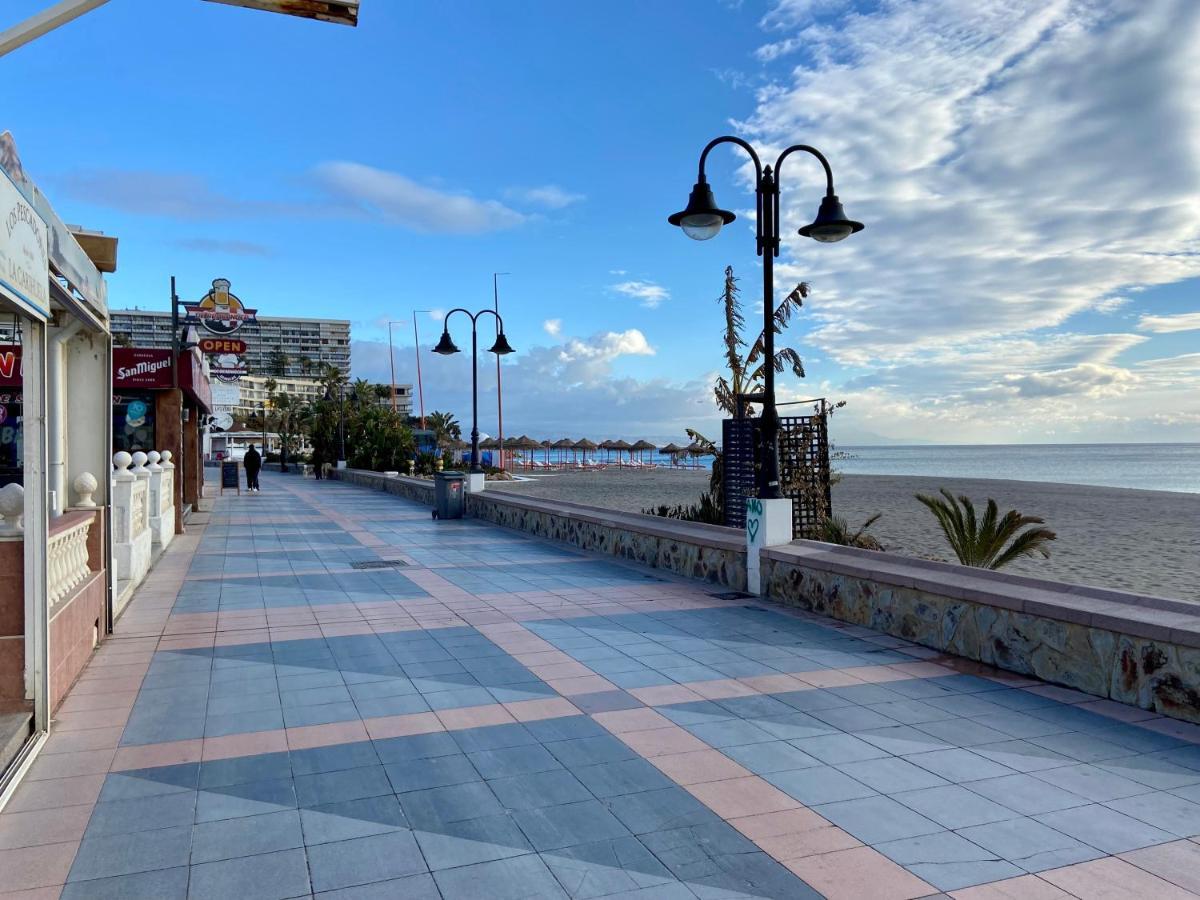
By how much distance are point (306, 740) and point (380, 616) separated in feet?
11.5

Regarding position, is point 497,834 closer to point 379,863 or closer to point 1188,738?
point 379,863

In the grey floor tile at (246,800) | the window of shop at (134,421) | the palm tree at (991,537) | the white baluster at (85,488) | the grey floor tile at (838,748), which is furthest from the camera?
the window of shop at (134,421)

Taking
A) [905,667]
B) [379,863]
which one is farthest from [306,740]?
[905,667]

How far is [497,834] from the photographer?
11.7 feet

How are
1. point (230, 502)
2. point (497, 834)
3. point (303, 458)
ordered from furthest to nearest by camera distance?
point (303, 458), point (230, 502), point (497, 834)

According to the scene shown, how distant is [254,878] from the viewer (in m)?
3.21

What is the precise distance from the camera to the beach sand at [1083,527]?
473 inches

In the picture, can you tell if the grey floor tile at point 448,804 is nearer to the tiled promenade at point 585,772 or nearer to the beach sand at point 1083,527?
the tiled promenade at point 585,772

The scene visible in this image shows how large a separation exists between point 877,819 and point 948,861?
41 cm

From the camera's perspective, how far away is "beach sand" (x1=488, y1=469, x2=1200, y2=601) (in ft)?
39.5

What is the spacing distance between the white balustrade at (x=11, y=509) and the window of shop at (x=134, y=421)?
15242 millimetres

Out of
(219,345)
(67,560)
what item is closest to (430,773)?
(67,560)

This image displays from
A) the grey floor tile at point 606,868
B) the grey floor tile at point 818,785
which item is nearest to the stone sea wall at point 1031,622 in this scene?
the grey floor tile at point 818,785

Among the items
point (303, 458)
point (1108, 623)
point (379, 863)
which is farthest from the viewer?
point (303, 458)
